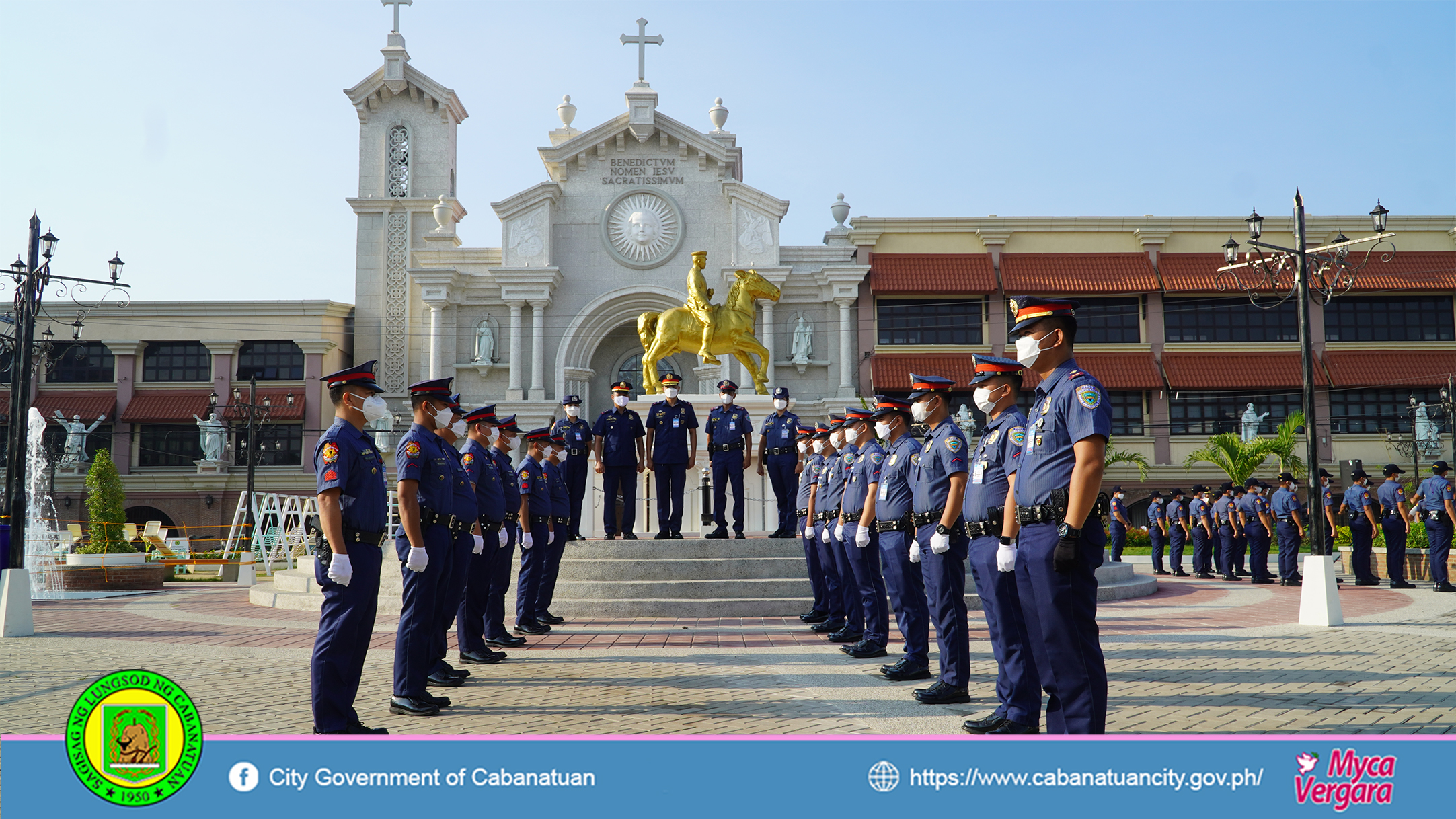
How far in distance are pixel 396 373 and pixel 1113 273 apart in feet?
82.1

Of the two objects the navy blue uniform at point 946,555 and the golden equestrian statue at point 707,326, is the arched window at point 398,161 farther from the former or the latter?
the navy blue uniform at point 946,555

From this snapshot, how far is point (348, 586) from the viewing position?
5.35 metres

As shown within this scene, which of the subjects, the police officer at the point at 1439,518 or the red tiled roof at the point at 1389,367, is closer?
the police officer at the point at 1439,518

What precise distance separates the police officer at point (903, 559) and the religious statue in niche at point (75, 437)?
3425 centimetres

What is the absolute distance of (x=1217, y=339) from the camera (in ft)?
111

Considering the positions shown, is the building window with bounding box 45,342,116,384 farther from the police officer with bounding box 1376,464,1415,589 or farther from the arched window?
the police officer with bounding box 1376,464,1415,589

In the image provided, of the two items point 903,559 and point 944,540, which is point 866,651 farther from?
point 944,540

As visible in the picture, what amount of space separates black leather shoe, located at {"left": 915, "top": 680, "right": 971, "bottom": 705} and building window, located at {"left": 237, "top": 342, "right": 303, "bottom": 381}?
33427 millimetres

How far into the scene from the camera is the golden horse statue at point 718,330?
57.7 ft

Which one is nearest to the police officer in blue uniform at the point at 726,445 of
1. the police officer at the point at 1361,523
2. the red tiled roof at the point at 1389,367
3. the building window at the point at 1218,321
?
the police officer at the point at 1361,523

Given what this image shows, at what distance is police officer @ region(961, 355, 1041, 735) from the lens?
539 cm

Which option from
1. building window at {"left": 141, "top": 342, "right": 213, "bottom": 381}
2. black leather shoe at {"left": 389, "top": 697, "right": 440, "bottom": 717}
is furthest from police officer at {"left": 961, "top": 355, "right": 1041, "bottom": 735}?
building window at {"left": 141, "top": 342, "right": 213, "bottom": 381}

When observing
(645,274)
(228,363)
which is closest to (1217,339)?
(645,274)

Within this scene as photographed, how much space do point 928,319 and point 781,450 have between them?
21.5m
